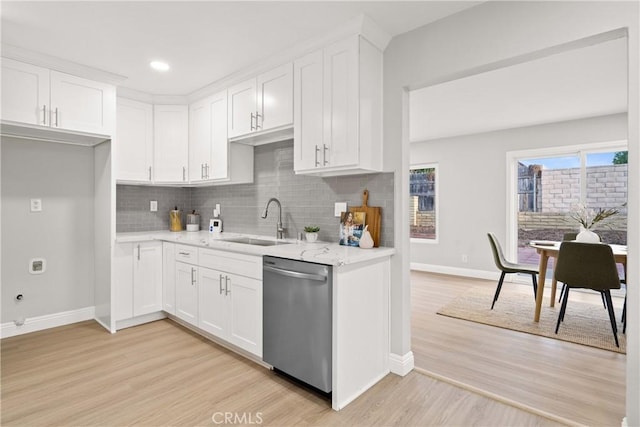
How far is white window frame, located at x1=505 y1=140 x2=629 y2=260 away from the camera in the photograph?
15.3ft

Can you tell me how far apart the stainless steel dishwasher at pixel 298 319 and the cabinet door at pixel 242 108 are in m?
1.38

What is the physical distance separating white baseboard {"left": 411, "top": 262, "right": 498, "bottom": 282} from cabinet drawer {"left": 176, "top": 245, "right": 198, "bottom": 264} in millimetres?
4472

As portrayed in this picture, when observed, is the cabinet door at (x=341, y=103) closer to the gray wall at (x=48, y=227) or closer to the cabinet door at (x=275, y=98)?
the cabinet door at (x=275, y=98)

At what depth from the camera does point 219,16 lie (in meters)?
2.23

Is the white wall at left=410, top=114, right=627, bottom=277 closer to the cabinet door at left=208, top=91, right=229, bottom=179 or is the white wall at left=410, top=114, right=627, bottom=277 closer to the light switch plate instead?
the cabinet door at left=208, top=91, right=229, bottom=179

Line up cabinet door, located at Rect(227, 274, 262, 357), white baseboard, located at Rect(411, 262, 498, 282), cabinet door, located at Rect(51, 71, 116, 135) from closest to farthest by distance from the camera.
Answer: cabinet door, located at Rect(227, 274, 262, 357)
cabinet door, located at Rect(51, 71, 116, 135)
white baseboard, located at Rect(411, 262, 498, 282)

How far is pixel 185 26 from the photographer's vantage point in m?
2.35

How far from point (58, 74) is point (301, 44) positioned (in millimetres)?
2111

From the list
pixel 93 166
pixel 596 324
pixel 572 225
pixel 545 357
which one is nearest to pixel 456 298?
pixel 596 324

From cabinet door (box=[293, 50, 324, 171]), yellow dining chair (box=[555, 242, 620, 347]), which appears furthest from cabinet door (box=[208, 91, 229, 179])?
yellow dining chair (box=[555, 242, 620, 347])

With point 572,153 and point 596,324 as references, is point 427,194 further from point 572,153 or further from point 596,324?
point 596,324

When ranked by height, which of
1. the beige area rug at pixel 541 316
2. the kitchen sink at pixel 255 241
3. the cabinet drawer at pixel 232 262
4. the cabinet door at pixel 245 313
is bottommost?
the beige area rug at pixel 541 316

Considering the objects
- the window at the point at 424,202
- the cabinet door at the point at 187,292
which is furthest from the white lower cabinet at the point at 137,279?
the window at the point at 424,202

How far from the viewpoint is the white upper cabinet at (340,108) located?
2.33 metres
